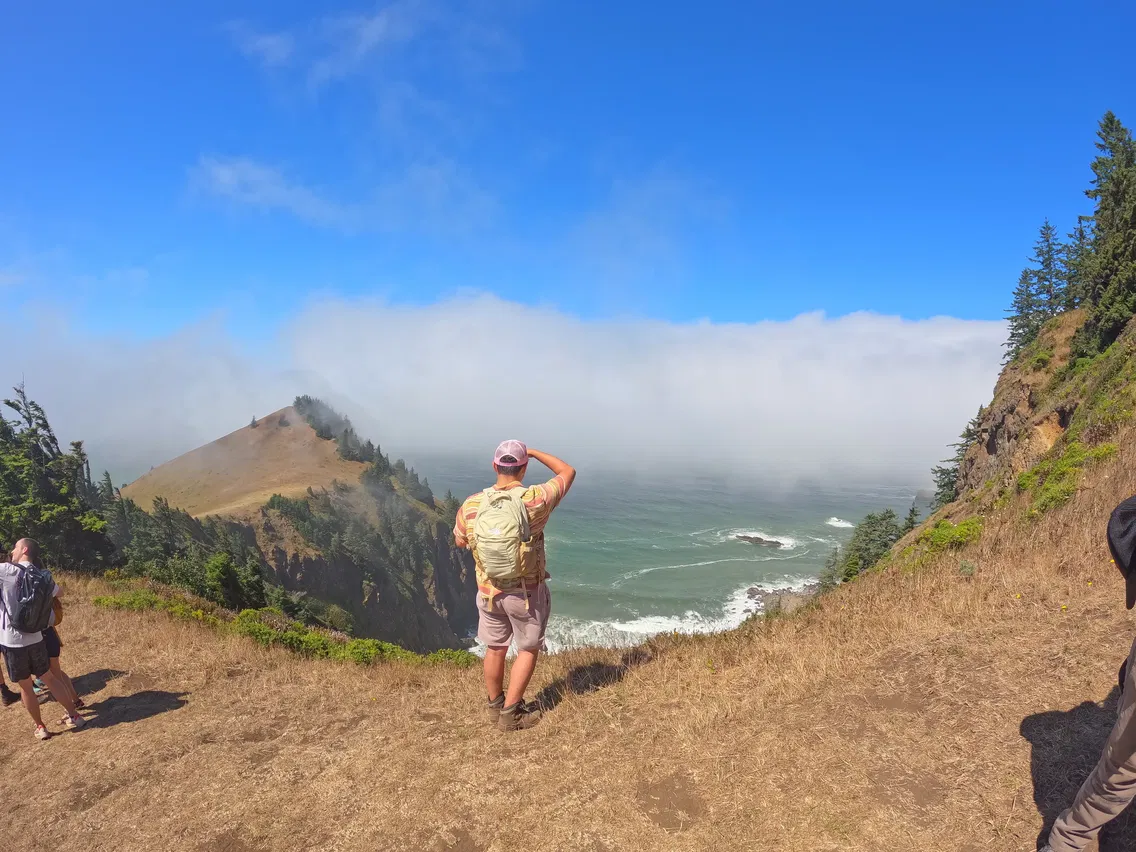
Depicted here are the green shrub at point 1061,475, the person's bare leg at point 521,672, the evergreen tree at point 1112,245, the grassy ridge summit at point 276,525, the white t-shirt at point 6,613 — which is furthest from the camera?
the grassy ridge summit at point 276,525

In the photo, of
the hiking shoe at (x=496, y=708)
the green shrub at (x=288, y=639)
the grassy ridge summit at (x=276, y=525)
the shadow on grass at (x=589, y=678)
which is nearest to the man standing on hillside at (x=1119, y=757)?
the shadow on grass at (x=589, y=678)

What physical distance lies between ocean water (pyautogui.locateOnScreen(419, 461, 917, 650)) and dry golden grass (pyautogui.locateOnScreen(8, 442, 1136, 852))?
10.1ft

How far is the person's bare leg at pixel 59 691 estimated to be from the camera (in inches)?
246

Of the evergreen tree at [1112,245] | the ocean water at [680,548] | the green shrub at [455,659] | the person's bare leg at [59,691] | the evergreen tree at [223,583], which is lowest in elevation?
the ocean water at [680,548]

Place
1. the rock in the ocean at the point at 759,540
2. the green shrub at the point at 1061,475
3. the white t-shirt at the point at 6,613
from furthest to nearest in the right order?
the rock in the ocean at the point at 759,540 → the green shrub at the point at 1061,475 → the white t-shirt at the point at 6,613

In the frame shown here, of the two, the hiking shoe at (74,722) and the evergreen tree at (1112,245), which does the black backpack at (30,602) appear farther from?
the evergreen tree at (1112,245)

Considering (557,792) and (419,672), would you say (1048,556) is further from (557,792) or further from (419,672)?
(419,672)

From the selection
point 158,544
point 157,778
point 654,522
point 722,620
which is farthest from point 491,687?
point 654,522

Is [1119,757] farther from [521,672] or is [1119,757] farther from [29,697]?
[29,697]

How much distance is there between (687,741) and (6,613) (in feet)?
22.4

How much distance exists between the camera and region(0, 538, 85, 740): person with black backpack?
19.4ft

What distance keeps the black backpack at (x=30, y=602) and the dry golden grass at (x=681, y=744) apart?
136 cm

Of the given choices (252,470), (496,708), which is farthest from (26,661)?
(252,470)

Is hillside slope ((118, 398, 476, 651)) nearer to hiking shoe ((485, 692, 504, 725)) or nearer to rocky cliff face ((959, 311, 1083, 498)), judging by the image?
hiking shoe ((485, 692, 504, 725))
